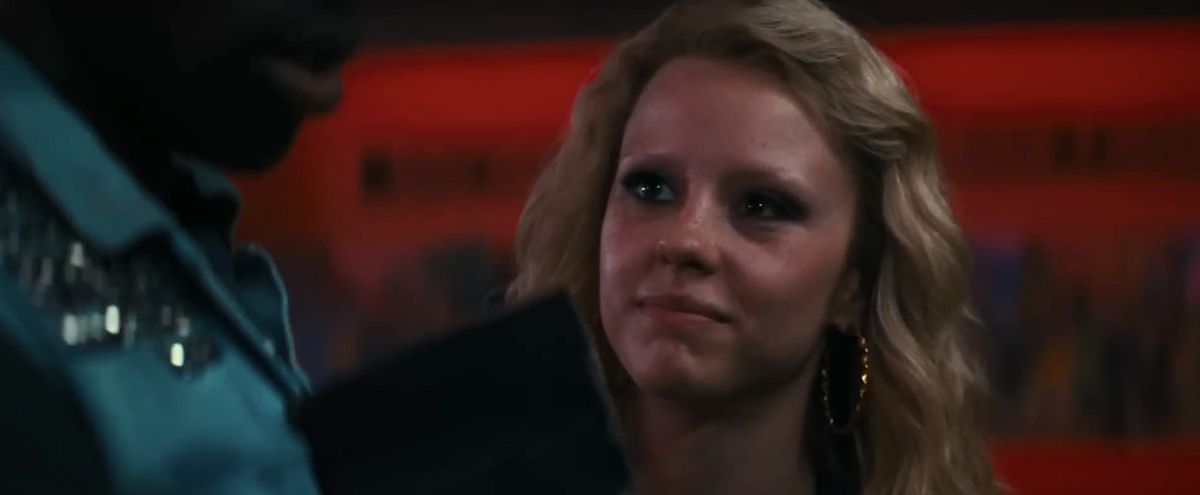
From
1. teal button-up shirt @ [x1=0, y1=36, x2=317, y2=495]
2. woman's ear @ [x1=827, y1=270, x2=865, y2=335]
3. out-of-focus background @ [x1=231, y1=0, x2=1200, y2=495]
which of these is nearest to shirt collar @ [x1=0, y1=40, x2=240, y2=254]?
teal button-up shirt @ [x1=0, y1=36, x2=317, y2=495]

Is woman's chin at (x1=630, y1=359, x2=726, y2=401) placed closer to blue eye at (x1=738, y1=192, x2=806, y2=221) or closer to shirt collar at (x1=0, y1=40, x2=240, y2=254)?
blue eye at (x1=738, y1=192, x2=806, y2=221)

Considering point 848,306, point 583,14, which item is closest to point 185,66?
point 848,306

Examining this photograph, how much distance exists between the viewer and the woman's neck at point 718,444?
100cm

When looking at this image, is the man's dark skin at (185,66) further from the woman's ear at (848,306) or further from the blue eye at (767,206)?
the woman's ear at (848,306)

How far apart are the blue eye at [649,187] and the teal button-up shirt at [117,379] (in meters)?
0.58

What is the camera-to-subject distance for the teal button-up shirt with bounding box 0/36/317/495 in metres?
0.33

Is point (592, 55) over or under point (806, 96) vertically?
under

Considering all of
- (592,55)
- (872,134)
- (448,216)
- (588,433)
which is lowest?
(448,216)

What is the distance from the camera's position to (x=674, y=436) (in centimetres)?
101

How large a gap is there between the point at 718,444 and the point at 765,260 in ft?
0.49

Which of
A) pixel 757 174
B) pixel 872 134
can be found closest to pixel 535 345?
pixel 757 174

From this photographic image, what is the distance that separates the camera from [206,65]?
1.27 ft

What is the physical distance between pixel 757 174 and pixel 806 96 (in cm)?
8

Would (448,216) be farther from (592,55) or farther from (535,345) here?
(535,345)
